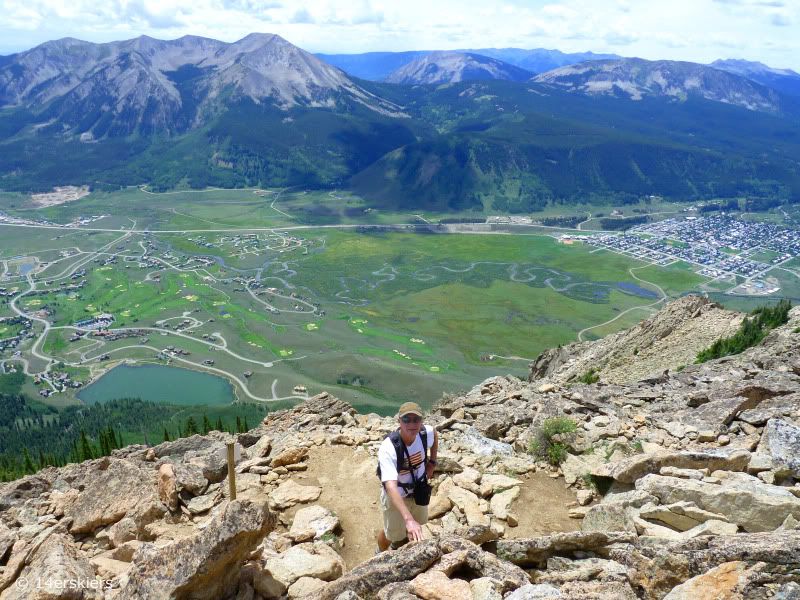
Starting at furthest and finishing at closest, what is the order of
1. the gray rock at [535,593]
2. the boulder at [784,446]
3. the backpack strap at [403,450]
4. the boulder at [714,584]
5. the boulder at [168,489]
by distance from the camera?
the boulder at [168,489], the boulder at [784,446], the backpack strap at [403,450], the gray rock at [535,593], the boulder at [714,584]

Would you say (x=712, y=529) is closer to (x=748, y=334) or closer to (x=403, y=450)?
(x=403, y=450)

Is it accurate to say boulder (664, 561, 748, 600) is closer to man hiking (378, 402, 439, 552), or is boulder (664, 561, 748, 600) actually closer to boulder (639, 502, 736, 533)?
boulder (639, 502, 736, 533)

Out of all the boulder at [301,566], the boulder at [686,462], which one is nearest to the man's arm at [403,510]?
the boulder at [301,566]

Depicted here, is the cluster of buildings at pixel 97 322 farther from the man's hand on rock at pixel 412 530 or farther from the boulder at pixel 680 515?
the boulder at pixel 680 515

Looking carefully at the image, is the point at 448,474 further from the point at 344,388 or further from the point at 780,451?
the point at 344,388

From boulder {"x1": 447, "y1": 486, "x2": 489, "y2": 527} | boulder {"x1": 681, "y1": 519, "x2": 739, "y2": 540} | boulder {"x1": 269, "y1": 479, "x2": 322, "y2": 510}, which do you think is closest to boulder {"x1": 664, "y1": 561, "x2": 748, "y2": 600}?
boulder {"x1": 681, "y1": 519, "x2": 739, "y2": 540}

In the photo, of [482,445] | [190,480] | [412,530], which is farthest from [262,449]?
[412,530]

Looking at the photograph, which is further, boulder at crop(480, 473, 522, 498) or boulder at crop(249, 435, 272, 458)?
boulder at crop(249, 435, 272, 458)

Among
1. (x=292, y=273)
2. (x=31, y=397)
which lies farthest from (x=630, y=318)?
(x=31, y=397)
